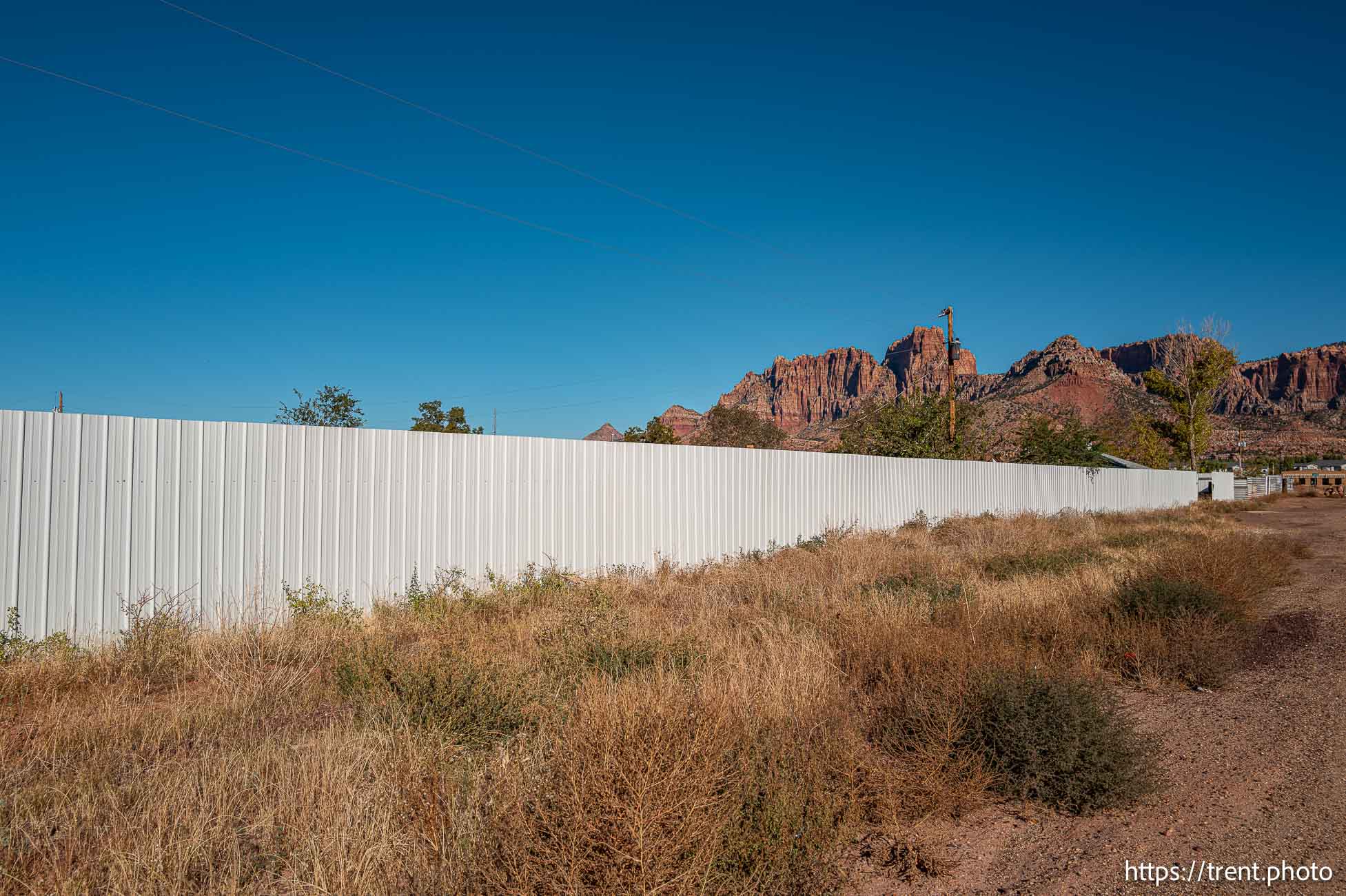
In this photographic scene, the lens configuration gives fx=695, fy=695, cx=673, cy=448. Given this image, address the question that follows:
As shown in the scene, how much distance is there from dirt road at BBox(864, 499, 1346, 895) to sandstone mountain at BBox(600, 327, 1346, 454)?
159 feet

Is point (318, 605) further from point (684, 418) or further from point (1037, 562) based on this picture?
point (684, 418)

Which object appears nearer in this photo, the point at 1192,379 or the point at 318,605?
the point at 318,605

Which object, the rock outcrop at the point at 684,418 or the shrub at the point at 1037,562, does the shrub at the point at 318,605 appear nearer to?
the shrub at the point at 1037,562

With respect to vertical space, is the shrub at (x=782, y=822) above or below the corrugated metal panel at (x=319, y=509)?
below

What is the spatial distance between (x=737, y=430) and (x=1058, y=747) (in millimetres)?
41949

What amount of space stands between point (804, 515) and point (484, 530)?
23.9ft

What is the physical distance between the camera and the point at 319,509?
8.10 m

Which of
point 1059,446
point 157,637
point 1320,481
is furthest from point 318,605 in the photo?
point 1320,481

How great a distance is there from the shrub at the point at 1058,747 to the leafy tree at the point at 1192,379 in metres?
45.4

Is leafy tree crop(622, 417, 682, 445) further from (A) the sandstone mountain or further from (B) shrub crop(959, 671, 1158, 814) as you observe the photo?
(B) shrub crop(959, 671, 1158, 814)

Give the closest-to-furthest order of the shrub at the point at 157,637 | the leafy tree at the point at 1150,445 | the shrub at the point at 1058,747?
the shrub at the point at 1058,747
the shrub at the point at 157,637
the leafy tree at the point at 1150,445

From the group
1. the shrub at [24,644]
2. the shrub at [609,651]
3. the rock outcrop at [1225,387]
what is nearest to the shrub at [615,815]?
the shrub at [609,651]

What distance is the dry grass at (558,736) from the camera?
268 centimetres

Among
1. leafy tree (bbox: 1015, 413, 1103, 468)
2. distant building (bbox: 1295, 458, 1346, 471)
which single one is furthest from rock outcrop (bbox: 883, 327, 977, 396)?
leafy tree (bbox: 1015, 413, 1103, 468)
